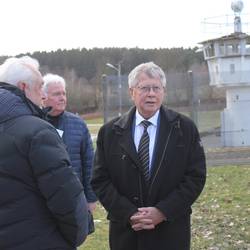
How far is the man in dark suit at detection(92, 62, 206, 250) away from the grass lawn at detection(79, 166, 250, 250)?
8.22 ft

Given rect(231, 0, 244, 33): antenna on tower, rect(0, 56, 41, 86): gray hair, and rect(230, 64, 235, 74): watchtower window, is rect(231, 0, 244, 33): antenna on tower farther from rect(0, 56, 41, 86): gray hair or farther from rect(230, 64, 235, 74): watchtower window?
rect(0, 56, 41, 86): gray hair

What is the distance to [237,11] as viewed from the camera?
26.4 meters

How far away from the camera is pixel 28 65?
3482 mm

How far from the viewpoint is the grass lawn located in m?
6.90

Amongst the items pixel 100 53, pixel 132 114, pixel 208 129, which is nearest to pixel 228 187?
pixel 132 114

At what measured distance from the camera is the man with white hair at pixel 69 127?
5.26 metres

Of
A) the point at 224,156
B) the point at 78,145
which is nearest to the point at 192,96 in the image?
the point at 224,156

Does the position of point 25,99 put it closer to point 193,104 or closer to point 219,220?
point 219,220

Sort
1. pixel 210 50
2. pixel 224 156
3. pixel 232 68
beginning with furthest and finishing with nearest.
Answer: pixel 210 50, pixel 232 68, pixel 224 156

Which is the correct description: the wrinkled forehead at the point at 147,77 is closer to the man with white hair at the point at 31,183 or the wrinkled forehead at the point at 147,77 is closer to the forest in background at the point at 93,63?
the man with white hair at the point at 31,183

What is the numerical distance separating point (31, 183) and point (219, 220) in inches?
208

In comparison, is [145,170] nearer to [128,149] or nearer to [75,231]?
[128,149]

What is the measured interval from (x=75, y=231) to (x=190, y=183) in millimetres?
1242

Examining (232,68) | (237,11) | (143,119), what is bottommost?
(143,119)
